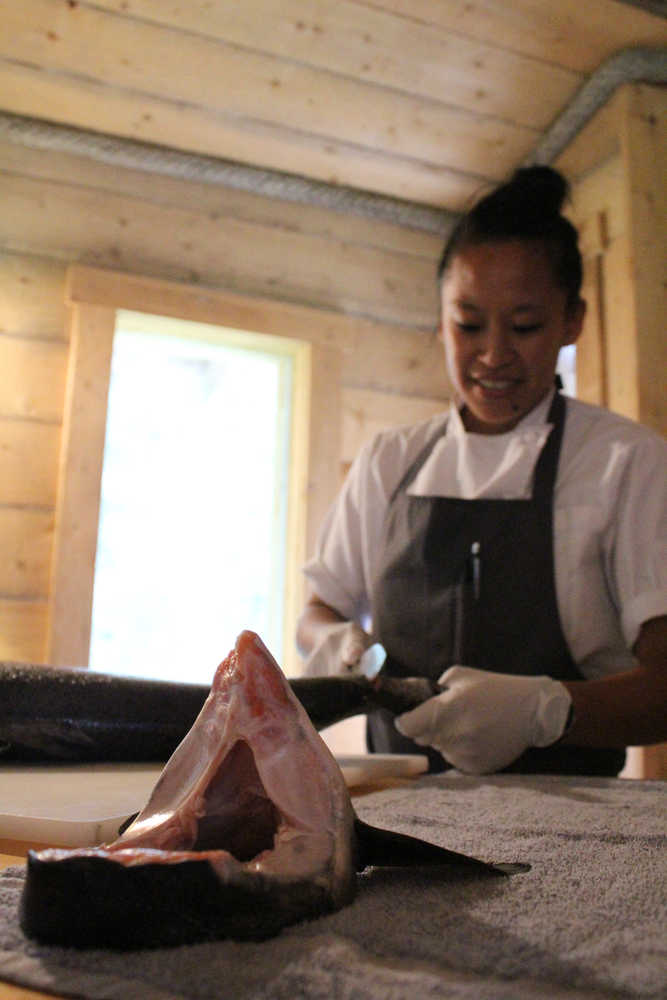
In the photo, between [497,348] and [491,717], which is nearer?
[491,717]

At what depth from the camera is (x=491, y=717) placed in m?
1.49

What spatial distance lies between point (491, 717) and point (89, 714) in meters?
0.66

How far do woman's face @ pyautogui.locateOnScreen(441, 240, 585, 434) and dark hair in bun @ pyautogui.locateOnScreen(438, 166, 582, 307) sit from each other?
26 millimetres

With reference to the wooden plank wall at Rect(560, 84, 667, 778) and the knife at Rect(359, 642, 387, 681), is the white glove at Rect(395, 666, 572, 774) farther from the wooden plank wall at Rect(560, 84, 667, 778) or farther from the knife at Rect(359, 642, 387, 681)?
the wooden plank wall at Rect(560, 84, 667, 778)

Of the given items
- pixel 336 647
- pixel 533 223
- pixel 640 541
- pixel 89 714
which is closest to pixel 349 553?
pixel 336 647

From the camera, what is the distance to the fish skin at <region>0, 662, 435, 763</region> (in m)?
1.13

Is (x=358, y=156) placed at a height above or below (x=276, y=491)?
above

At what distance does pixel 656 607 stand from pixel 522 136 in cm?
260

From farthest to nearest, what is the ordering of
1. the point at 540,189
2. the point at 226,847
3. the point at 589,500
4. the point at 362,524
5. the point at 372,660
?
the point at 362,524 → the point at 540,189 → the point at 589,500 → the point at 372,660 → the point at 226,847

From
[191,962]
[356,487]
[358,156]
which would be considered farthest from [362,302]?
[191,962]

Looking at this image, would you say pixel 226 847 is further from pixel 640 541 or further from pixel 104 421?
pixel 104 421

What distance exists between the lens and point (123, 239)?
11.9ft

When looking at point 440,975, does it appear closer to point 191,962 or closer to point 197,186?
point 191,962

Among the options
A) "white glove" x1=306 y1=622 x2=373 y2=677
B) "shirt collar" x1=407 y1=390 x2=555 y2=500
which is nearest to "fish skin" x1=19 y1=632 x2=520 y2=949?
"white glove" x1=306 y1=622 x2=373 y2=677
